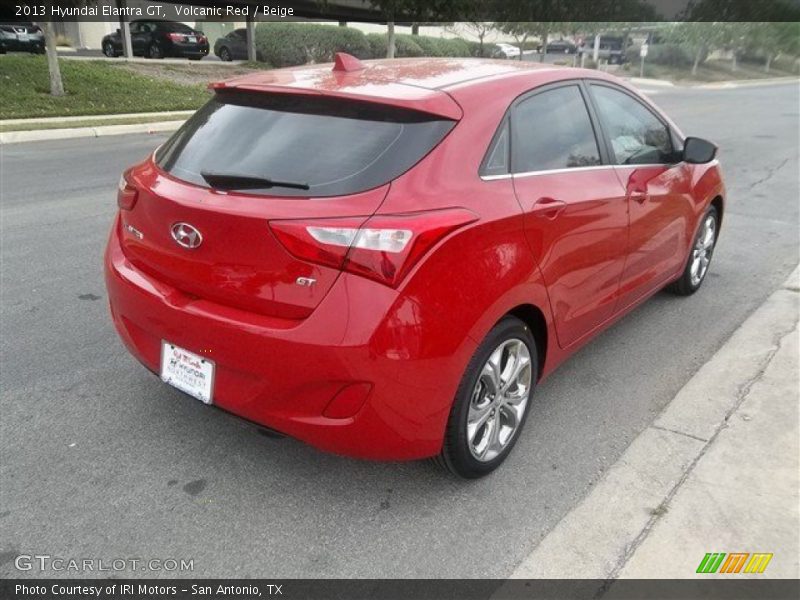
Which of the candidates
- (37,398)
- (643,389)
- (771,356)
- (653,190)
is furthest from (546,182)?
(37,398)

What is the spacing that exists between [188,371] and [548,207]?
1610 millimetres

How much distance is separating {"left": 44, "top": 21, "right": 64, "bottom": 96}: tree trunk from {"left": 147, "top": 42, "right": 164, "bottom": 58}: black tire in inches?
498

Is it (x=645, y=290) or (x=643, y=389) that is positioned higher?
(x=645, y=290)

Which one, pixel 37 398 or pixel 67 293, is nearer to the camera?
A: pixel 37 398

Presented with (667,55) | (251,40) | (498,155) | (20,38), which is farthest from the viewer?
(667,55)

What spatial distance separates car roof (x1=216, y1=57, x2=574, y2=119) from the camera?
266 cm

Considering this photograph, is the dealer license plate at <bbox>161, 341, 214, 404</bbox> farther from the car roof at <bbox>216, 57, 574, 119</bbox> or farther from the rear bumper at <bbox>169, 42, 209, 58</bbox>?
the rear bumper at <bbox>169, 42, 209, 58</bbox>

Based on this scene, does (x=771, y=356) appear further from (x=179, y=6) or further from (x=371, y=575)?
(x=179, y=6)

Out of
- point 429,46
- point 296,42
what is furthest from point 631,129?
point 429,46

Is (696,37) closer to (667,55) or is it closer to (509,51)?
(667,55)

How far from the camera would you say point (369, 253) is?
2299 millimetres

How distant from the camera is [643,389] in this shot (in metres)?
3.77

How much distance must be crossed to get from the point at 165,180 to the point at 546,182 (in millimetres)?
1589

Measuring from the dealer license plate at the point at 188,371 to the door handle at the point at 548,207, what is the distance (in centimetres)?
143
